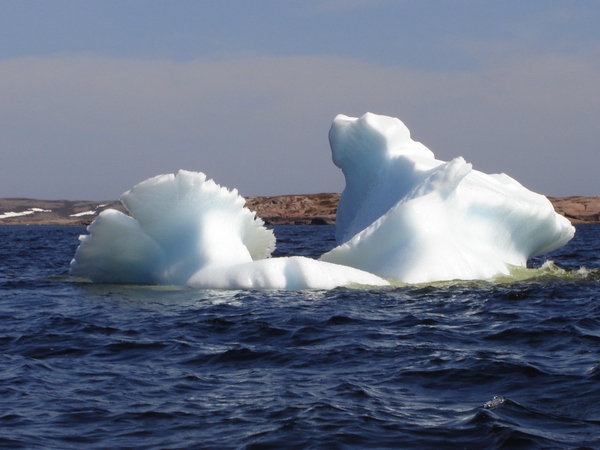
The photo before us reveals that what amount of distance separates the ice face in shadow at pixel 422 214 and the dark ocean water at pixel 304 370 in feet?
4.79

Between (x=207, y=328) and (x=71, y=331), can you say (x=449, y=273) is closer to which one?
(x=207, y=328)

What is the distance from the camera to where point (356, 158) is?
19.5 m

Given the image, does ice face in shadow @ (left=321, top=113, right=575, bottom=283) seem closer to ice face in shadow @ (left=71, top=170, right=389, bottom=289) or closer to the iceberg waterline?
the iceberg waterline

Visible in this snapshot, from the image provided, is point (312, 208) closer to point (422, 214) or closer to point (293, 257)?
point (422, 214)

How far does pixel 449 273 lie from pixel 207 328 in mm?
5693

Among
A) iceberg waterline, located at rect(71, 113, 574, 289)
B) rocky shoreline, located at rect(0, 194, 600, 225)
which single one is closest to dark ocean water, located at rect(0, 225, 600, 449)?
iceberg waterline, located at rect(71, 113, 574, 289)

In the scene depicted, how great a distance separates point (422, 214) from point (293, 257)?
2.74 meters

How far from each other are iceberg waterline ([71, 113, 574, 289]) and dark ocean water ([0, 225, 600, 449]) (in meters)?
0.75

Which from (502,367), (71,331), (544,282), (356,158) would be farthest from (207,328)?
(356,158)

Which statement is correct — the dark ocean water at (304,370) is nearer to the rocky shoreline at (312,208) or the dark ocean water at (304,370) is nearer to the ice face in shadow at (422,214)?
the ice face in shadow at (422,214)

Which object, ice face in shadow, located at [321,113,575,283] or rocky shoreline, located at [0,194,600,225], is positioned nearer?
ice face in shadow, located at [321,113,575,283]

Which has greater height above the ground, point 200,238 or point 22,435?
point 200,238

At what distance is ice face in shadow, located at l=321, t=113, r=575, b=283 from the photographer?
14.9 metres

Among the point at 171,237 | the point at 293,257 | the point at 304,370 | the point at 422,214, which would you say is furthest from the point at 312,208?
the point at 304,370
